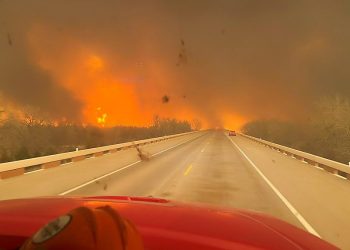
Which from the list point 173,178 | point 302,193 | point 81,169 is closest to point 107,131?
point 81,169

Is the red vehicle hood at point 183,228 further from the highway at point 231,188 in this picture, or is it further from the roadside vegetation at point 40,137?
the roadside vegetation at point 40,137

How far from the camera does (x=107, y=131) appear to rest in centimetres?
5400

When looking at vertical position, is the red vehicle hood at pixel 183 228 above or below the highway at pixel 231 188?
above

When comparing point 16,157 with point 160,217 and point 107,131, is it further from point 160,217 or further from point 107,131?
point 107,131

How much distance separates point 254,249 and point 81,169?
18.8 m

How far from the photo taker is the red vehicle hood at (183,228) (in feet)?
8.43

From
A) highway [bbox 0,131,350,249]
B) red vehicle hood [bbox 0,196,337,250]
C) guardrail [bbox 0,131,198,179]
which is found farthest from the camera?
guardrail [bbox 0,131,198,179]

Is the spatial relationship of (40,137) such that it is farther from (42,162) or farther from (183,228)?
(183,228)

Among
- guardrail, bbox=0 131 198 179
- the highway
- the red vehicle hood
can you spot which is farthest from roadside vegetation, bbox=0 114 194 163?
the red vehicle hood

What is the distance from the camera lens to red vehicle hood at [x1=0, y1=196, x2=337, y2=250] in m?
2.57

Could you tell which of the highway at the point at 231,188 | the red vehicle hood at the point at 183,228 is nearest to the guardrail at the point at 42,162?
the highway at the point at 231,188

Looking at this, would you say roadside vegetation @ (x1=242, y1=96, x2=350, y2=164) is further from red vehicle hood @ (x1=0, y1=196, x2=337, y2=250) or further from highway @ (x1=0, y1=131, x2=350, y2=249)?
red vehicle hood @ (x1=0, y1=196, x2=337, y2=250)

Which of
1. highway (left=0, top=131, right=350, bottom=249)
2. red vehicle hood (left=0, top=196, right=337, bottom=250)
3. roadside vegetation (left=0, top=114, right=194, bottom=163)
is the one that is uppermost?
roadside vegetation (left=0, top=114, right=194, bottom=163)

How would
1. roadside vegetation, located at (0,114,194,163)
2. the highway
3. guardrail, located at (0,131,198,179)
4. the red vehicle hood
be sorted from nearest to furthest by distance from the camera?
the red vehicle hood
the highway
guardrail, located at (0,131,198,179)
roadside vegetation, located at (0,114,194,163)
